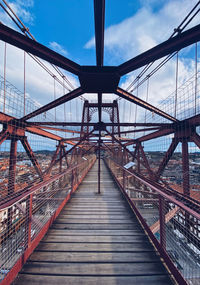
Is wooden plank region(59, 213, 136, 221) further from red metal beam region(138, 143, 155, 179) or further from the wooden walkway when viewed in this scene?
red metal beam region(138, 143, 155, 179)

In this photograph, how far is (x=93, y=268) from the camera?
1701mm

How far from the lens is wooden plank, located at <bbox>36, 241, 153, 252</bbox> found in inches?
79.3

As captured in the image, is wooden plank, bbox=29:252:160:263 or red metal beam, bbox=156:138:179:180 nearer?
wooden plank, bbox=29:252:160:263

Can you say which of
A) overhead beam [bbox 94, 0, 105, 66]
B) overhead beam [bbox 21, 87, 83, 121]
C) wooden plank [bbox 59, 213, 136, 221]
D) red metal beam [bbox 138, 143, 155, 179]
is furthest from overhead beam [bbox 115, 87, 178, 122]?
wooden plank [bbox 59, 213, 136, 221]

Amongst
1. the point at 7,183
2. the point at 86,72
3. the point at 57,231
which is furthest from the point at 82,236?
the point at 86,72

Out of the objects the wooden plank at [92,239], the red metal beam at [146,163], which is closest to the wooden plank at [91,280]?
the wooden plank at [92,239]

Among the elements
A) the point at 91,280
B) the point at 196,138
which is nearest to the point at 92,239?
the point at 91,280

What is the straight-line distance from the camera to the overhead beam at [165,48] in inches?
94.2

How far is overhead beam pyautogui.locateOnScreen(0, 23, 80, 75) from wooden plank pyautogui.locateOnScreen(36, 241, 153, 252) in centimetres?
349

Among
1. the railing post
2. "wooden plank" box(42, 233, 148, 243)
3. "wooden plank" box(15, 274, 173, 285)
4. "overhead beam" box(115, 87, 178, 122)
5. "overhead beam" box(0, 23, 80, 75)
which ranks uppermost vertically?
"overhead beam" box(0, 23, 80, 75)

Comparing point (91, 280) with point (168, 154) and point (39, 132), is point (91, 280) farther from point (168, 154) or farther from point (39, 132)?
point (39, 132)

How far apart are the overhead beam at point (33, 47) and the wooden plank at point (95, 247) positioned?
3.49 metres

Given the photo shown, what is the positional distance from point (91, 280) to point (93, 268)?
14cm

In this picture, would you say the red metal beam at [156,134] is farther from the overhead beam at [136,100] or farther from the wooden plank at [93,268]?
the wooden plank at [93,268]
